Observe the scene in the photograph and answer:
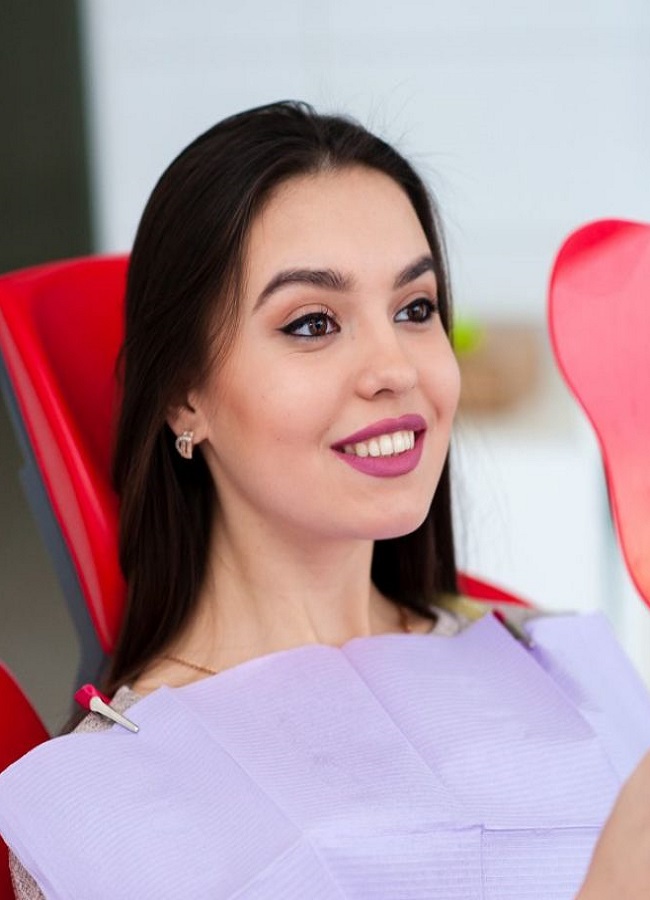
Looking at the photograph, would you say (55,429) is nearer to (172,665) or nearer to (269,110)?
(172,665)

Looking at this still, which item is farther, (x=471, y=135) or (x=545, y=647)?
(x=471, y=135)

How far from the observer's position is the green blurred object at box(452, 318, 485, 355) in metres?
3.58

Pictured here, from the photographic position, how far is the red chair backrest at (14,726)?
1.42 m

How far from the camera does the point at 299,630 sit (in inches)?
58.4

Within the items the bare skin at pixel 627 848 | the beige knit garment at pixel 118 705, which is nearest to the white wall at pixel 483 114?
the beige knit garment at pixel 118 705

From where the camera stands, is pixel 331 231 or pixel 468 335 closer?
pixel 331 231

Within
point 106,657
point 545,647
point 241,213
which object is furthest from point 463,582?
point 241,213

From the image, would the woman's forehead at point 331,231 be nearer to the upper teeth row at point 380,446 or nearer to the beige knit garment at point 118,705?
the upper teeth row at point 380,446

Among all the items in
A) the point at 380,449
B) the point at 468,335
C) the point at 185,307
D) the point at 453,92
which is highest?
the point at 185,307

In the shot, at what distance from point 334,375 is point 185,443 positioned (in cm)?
21

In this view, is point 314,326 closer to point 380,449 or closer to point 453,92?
point 380,449

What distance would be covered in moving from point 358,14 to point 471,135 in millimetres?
385

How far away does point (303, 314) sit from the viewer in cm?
136

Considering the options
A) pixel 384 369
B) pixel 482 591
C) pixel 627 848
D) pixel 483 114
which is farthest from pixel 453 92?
pixel 627 848
